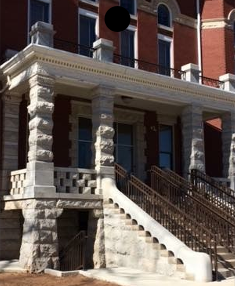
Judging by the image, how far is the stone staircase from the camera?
1206 cm

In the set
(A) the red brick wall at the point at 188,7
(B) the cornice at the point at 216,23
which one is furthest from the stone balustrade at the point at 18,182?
(B) the cornice at the point at 216,23

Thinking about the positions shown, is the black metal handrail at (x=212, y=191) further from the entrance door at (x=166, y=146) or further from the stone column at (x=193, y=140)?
the entrance door at (x=166, y=146)

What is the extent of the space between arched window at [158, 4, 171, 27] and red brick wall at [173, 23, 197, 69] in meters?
0.39

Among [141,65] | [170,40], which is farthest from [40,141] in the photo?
[170,40]

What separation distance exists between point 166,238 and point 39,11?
991cm

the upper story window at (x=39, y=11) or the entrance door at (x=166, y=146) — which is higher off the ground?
the upper story window at (x=39, y=11)

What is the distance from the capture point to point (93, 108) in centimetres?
1577

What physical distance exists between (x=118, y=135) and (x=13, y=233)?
629 centimetres

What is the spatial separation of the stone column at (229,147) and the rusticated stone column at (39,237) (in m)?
7.77

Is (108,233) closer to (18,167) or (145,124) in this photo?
(18,167)

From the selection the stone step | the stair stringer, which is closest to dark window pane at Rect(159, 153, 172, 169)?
the stair stringer

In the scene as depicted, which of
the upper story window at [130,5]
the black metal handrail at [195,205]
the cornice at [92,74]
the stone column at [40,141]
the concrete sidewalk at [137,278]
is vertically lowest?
the concrete sidewalk at [137,278]

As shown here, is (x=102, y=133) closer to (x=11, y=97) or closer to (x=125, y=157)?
(x=11, y=97)

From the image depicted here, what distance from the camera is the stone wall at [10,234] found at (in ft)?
49.6
